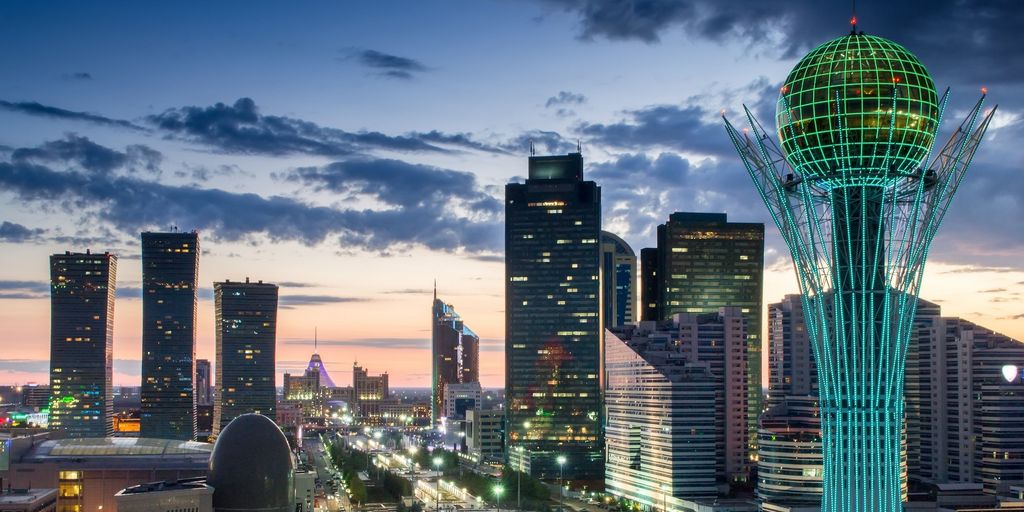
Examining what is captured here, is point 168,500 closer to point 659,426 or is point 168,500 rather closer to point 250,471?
point 250,471

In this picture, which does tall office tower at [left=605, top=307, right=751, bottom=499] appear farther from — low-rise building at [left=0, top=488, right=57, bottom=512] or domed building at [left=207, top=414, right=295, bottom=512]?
domed building at [left=207, top=414, right=295, bottom=512]

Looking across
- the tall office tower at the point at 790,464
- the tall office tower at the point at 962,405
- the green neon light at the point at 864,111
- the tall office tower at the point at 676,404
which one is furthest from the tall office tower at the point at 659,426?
the green neon light at the point at 864,111

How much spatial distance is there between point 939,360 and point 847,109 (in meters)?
96.6

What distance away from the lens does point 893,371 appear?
76.5 meters

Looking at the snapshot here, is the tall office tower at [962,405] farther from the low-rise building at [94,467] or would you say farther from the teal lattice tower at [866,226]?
the low-rise building at [94,467]

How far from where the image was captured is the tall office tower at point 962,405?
147 m

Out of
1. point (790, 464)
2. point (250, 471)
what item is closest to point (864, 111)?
point (250, 471)

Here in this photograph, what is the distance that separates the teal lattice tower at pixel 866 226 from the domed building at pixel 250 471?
38282mm

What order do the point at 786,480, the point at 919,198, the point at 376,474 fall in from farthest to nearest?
the point at 376,474
the point at 786,480
the point at 919,198

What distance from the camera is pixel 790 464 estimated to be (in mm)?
125125

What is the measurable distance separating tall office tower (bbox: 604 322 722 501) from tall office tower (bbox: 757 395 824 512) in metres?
18.1

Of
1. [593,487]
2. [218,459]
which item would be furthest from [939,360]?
[218,459]

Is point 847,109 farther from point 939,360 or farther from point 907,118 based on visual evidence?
point 939,360

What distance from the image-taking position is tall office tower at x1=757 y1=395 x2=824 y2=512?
123625 mm
